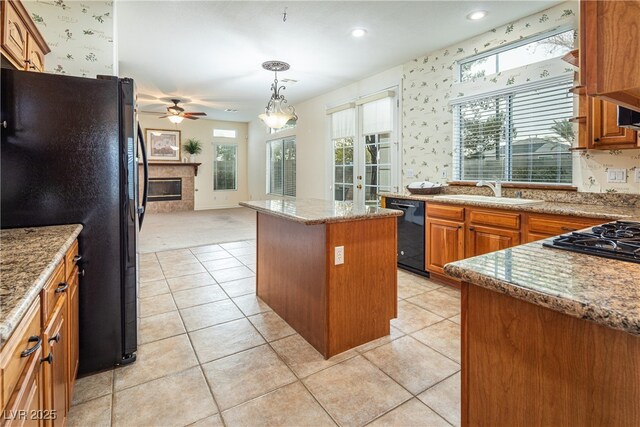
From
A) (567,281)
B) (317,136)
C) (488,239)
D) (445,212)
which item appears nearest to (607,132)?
(488,239)

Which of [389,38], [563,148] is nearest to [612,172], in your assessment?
Result: [563,148]

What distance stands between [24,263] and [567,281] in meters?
1.67

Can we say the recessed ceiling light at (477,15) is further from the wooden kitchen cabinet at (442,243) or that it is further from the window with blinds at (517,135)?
the wooden kitchen cabinet at (442,243)

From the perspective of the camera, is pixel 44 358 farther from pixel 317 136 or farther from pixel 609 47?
pixel 317 136

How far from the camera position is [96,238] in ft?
6.33

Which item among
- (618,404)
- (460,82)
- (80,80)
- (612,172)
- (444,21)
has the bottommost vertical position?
(618,404)

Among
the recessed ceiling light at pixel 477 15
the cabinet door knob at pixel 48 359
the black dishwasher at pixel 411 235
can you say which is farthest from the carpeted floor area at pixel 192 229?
the recessed ceiling light at pixel 477 15

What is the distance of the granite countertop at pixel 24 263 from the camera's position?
2.54 ft

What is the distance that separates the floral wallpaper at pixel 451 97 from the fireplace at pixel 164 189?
7.23m

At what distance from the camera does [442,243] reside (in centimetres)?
347

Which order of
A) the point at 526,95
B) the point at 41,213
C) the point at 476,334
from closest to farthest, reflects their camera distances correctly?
the point at 476,334
the point at 41,213
the point at 526,95

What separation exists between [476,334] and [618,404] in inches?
13.2

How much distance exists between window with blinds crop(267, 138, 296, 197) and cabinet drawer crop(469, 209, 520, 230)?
522 cm

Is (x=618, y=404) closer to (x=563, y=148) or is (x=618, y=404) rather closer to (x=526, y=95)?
(x=563, y=148)
